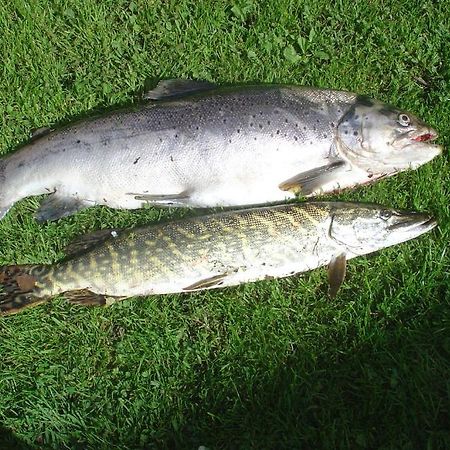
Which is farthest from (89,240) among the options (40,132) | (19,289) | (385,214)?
(385,214)

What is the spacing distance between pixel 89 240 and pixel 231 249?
1.04 m

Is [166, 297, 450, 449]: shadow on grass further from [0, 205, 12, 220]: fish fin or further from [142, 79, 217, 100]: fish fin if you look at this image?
[142, 79, 217, 100]: fish fin

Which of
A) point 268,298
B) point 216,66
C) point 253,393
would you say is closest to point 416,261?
point 268,298

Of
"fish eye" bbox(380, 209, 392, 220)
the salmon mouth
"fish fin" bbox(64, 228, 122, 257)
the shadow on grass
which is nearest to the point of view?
the shadow on grass

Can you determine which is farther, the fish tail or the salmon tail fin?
the fish tail

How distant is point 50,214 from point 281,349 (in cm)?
184

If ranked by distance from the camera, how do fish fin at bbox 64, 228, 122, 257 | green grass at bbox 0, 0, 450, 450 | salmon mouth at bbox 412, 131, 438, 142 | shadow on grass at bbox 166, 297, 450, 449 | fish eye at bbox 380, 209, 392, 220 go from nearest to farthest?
shadow on grass at bbox 166, 297, 450, 449, green grass at bbox 0, 0, 450, 450, fish eye at bbox 380, 209, 392, 220, salmon mouth at bbox 412, 131, 438, 142, fish fin at bbox 64, 228, 122, 257

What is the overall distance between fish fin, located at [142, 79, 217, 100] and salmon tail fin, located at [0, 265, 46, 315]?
1.44m

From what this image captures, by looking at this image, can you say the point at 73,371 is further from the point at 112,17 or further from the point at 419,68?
the point at 419,68

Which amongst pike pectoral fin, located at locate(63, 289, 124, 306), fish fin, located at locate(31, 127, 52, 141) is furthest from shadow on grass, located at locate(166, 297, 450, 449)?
fish fin, located at locate(31, 127, 52, 141)

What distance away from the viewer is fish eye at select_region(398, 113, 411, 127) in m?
3.80

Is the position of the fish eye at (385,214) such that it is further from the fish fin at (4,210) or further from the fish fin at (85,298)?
the fish fin at (4,210)

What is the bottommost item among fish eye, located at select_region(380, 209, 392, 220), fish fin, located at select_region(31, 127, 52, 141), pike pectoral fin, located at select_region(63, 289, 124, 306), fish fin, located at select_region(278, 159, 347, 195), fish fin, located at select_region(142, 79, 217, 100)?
pike pectoral fin, located at select_region(63, 289, 124, 306)

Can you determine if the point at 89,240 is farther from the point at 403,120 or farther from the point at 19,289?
the point at 403,120
